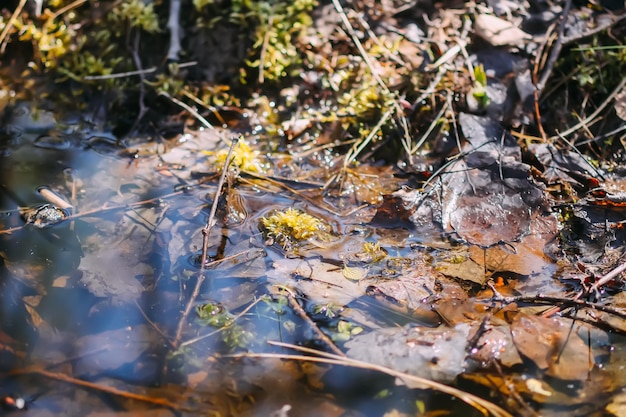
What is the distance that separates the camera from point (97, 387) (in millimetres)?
1820

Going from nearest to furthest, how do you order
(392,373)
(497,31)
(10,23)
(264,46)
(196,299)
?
(392,373), (196,299), (497,31), (264,46), (10,23)

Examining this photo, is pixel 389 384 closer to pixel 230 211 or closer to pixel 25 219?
pixel 230 211

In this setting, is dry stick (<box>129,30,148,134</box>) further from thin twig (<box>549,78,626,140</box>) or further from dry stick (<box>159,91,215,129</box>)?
thin twig (<box>549,78,626,140</box>)

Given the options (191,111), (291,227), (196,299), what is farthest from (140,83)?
(196,299)

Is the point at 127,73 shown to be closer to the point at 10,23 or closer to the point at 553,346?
the point at 10,23

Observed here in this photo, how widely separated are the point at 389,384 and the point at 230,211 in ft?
4.04

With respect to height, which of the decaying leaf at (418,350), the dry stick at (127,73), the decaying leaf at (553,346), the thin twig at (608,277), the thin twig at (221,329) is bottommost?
the decaying leaf at (553,346)

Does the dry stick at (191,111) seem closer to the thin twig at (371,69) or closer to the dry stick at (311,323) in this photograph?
the thin twig at (371,69)

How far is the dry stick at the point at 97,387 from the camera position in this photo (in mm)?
1771

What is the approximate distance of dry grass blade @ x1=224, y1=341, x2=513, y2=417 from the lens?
1719mm

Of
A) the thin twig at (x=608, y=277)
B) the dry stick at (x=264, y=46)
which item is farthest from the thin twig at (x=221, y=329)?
the dry stick at (x=264, y=46)

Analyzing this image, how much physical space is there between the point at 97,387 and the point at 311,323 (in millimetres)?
804

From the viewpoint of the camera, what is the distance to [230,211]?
2629 mm

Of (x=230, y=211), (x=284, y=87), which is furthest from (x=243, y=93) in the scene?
(x=230, y=211)
